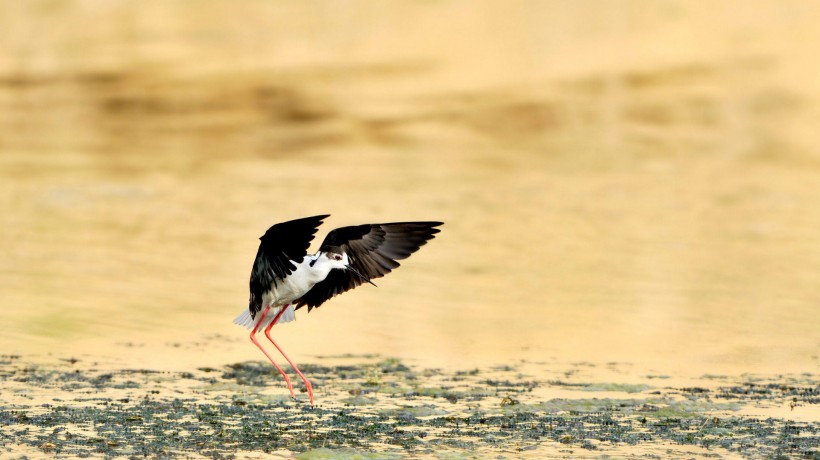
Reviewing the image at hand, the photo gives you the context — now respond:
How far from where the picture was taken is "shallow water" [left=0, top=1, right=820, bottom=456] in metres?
9.05

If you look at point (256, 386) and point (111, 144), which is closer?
point (256, 386)

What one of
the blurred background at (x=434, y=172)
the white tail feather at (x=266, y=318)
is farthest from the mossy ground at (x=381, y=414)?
the blurred background at (x=434, y=172)

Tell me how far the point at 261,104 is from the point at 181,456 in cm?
1463

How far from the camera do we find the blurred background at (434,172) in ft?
30.0

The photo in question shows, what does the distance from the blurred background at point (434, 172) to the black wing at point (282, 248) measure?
99cm

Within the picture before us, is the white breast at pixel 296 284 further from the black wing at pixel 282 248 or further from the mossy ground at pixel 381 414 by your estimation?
the mossy ground at pixel 381 414

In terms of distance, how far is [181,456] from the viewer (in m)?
5.57

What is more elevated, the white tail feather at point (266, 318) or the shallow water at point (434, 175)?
the shallow water at point (434, 175)

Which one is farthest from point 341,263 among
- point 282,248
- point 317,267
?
point 282,248

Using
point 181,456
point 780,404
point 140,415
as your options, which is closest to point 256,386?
point 140,415

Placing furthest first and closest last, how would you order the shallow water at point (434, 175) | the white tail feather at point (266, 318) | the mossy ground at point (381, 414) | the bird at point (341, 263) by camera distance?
the shallow water at point (434, 175)
the white tail feather at point (266, 318)
the bird at point (341, 263)
the mossy ground at point (381, 414)

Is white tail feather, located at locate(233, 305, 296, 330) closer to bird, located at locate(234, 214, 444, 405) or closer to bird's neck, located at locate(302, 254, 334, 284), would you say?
bird, located at locate(234, 214, 444, 405)

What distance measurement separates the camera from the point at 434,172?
16.1 meters

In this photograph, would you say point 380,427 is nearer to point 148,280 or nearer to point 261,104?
point 148,280
